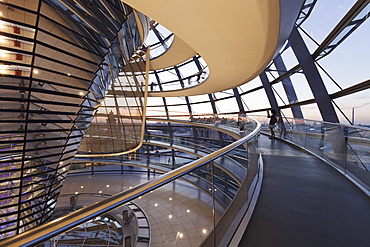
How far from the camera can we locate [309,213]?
2.85 meters

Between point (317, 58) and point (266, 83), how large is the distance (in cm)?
513

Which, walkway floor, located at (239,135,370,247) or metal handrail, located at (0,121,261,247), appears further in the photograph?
walkway floor, located at (239,135,370,247)

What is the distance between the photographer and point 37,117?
4.67 meters

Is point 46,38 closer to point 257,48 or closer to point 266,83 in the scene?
point 257,48

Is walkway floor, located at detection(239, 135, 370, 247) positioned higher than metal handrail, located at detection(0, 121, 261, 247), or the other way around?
metal handrail, located at detection(0, 121, 261, 247)

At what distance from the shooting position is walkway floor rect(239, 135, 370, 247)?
2309 mm

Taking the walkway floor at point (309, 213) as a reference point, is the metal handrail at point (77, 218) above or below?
above

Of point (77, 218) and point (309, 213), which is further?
point (309, 213)

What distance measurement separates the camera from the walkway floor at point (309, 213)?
7.57ft

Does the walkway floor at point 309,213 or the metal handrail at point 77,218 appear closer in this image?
the metal handrail at point 77,218

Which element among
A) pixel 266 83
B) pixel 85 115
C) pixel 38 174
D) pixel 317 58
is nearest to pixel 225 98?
pixel 266 83

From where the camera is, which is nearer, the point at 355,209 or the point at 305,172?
the point at 355,209

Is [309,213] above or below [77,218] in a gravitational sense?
below

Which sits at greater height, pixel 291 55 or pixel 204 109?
pixel 291 55
